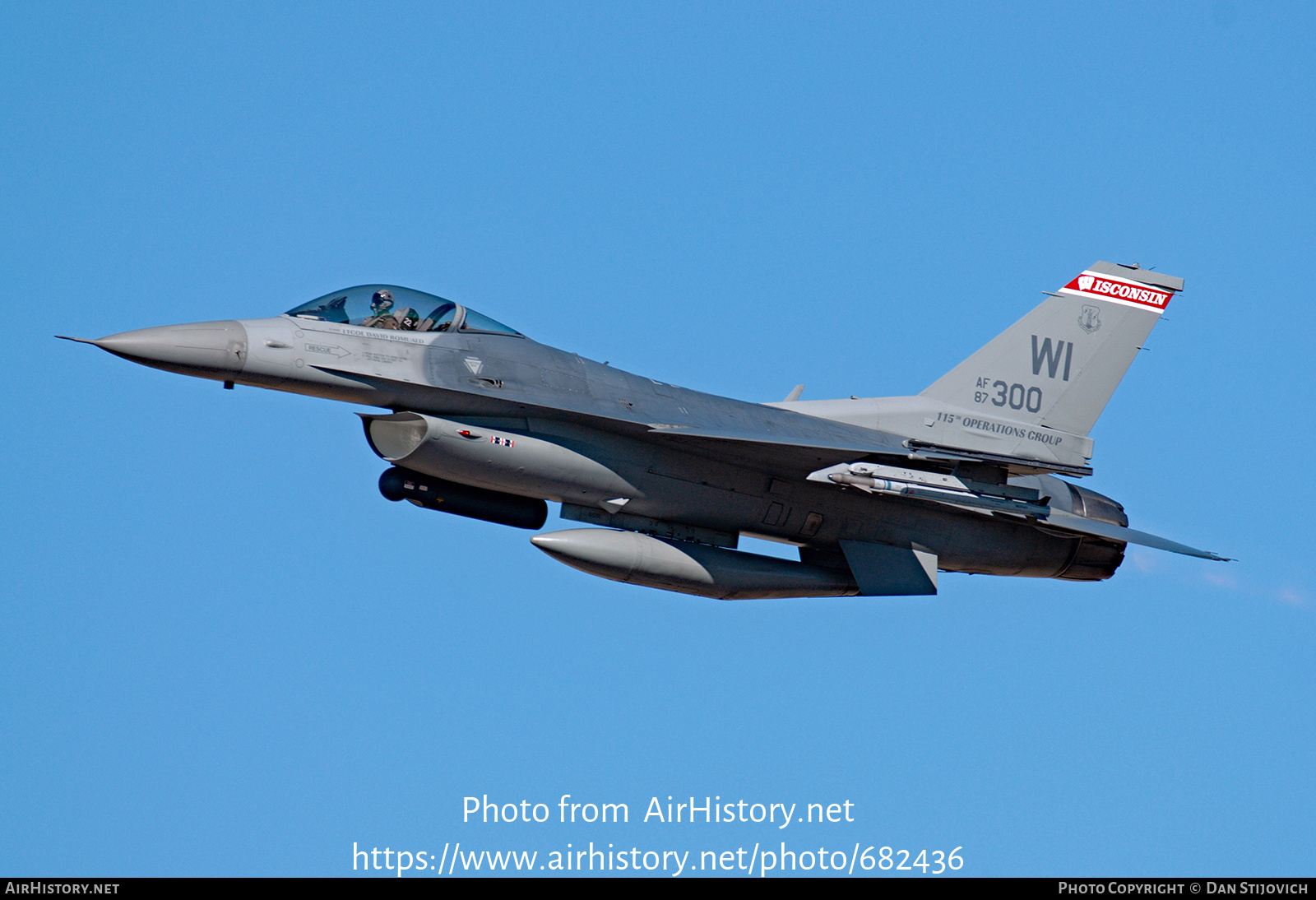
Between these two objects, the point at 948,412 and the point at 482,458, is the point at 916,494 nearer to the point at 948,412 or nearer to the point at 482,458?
the point at 948,412

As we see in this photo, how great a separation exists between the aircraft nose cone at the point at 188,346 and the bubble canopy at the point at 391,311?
0.78 meters

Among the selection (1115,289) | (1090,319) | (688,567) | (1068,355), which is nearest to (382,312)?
(688,567)

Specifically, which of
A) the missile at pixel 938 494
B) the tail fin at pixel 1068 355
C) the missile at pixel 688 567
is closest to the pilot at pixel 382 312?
the missile at pixel 688 567

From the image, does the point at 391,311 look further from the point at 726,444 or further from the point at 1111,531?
the point at 1111,531

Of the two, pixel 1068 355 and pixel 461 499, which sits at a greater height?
pixel 1068 355

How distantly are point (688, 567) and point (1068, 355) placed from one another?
6168mm

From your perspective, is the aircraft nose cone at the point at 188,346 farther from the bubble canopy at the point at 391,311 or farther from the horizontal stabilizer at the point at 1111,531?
the horizontal stabilizer at the point at 1111,531

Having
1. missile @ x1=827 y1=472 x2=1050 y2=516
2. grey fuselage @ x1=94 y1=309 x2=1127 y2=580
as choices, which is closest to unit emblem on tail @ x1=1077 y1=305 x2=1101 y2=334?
grey fuselage @ x1=94 y1=309 x2=1127 y2=580

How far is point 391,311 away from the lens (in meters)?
14.2

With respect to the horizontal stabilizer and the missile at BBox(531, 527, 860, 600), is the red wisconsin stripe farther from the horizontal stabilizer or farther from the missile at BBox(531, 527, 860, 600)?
the missile at BBox(531, 527, 860, 600)

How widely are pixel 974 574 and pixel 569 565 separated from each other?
19.2 ft
